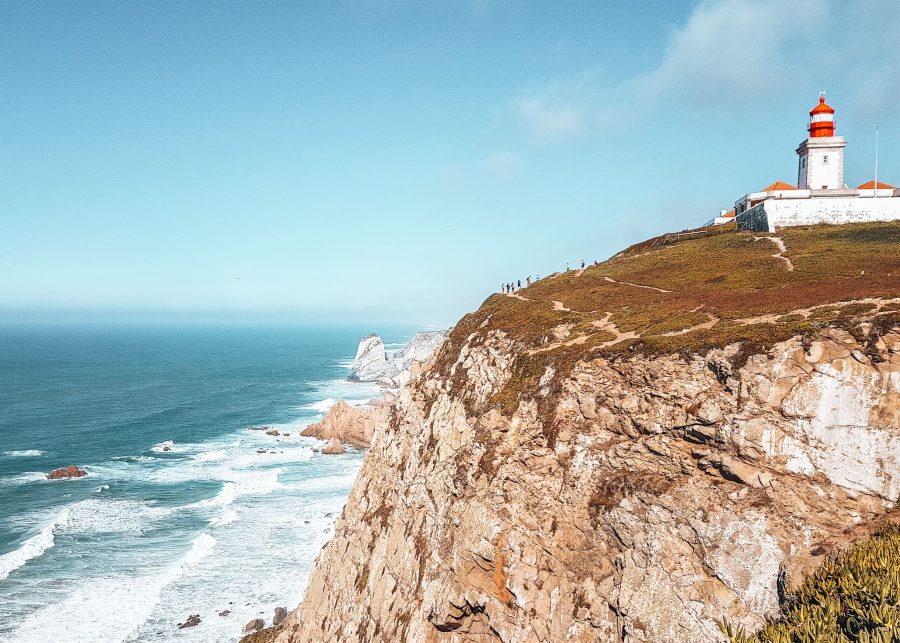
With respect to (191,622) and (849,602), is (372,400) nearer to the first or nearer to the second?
(191,622)

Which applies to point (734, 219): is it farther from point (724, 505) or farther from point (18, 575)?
point (18, 575)

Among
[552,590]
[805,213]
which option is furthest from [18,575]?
[805,213]

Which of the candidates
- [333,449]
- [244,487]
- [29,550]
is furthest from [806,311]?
[333,449]

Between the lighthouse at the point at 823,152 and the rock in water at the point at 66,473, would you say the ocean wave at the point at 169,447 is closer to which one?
the rock in water at the point at 66,473

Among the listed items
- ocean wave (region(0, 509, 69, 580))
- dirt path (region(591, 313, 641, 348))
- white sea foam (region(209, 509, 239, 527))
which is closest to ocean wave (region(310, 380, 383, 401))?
white sea foam (region(209, 509, 239, 527))

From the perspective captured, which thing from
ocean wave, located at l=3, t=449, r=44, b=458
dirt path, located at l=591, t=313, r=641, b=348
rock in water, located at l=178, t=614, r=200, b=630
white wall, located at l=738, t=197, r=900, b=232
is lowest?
rock in water, located at l=178, t=614, r=200, b=630

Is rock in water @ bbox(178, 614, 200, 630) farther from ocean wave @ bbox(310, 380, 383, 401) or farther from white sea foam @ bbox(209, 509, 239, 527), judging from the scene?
ocean wave @ bbox(310, 380, 383, 401)
